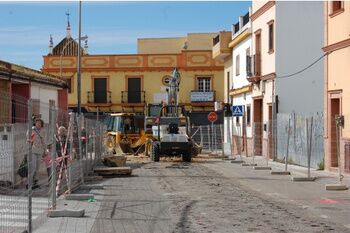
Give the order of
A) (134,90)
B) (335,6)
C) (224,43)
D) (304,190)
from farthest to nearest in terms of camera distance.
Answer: (134,90) → (224,43) → (335,6) → (304,190)

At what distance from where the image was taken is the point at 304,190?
16.7 meters

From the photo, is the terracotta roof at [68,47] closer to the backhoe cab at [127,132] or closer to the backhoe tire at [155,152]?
the backhoe cab at [127,132]

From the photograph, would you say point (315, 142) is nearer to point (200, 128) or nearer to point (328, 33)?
point (328, 33)

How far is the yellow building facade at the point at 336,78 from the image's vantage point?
20969 millimetres

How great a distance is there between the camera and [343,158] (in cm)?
2088

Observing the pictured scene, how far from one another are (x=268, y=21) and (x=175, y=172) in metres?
11.9

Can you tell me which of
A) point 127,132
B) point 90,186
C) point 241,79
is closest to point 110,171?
point 90,186

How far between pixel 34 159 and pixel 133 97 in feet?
161

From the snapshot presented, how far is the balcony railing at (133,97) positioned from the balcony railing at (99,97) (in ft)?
4.19

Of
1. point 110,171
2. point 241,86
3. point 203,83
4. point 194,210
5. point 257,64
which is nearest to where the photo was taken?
point 194,210

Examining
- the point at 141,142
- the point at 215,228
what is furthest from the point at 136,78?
the point at 215,228

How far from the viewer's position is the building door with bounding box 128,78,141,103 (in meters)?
59.6

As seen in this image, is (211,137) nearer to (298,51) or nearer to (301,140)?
(298,51)

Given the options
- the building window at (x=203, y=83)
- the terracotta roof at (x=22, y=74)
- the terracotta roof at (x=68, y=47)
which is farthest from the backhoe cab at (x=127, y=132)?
the terracotta roof at (x=68, y=47)
